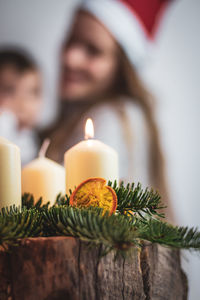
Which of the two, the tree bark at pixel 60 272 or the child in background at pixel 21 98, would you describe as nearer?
the tree bark at pixel 60 272

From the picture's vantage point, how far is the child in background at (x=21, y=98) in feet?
4.55

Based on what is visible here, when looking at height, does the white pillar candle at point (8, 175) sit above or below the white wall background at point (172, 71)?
below

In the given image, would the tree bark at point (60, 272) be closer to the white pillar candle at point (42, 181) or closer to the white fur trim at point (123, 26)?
the white pillar candle at point (42, 181)

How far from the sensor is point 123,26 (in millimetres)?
1460

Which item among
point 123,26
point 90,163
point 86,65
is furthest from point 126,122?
point 90,163

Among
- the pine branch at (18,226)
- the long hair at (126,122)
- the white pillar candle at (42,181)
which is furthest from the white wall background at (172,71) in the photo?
the pine branch at (18,226)

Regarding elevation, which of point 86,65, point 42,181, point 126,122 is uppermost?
point 86,65

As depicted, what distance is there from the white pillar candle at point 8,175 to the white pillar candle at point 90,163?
3.6 inches

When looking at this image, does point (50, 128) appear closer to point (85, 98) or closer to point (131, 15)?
point (85, 98)

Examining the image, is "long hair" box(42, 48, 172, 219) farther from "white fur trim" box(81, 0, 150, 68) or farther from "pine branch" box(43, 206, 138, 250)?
"pine branch" box(43, 206, 138, 250)

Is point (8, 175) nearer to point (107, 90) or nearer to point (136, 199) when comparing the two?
point (136, 199)

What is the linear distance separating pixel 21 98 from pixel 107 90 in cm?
41

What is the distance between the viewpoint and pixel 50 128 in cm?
141

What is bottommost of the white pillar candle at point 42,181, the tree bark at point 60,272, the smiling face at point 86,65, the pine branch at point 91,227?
the tree bark at point 60,272
